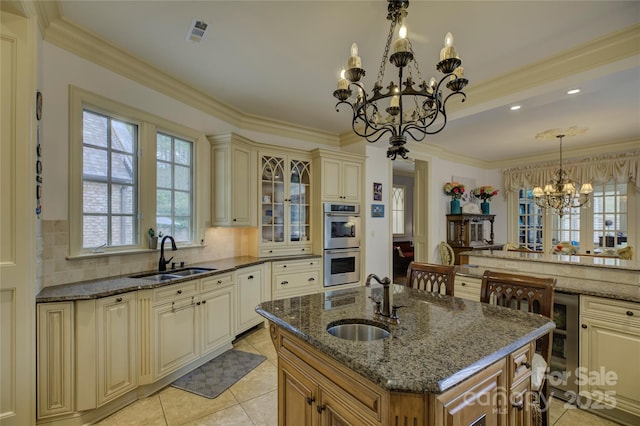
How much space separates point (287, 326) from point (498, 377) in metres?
0.93

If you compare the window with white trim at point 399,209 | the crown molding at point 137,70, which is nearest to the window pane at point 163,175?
the crown molding at point 137,70

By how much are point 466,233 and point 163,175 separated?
16.8 ft

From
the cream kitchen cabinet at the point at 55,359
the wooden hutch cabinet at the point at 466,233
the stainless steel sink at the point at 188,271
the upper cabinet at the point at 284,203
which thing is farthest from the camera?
the wooden hutch cabinet at the point at 466,233

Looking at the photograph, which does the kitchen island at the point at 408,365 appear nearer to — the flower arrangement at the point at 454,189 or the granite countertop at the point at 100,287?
the granite countertop at the point at 100,287

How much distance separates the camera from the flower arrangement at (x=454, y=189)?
566cm

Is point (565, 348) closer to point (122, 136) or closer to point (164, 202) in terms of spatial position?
point (164, 202)

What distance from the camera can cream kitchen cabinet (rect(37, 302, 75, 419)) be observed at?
1859 millimetres

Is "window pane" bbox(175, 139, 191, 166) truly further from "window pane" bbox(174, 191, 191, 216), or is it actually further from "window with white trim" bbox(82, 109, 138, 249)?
"window with white trim" bbox(82, 109, 138, 249)

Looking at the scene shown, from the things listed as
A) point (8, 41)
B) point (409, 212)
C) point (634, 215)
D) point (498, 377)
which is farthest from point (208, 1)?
point (409, 212)

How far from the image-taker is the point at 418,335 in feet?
4.27

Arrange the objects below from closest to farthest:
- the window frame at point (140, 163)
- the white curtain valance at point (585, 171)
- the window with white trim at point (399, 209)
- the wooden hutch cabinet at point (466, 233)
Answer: the window frame at point (140, 163)
the white curtain valance at point (585, 171)
the wooden hutch cabinet at point (466, 233)
the window with white trim at point (399, 209)

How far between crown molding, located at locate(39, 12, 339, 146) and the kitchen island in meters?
2.50

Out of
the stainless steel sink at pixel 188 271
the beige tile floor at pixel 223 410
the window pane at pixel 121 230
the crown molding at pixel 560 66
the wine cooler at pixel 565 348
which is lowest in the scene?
the beige tile floor at pixel 223 410

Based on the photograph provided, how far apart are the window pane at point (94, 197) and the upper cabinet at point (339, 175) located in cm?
250
